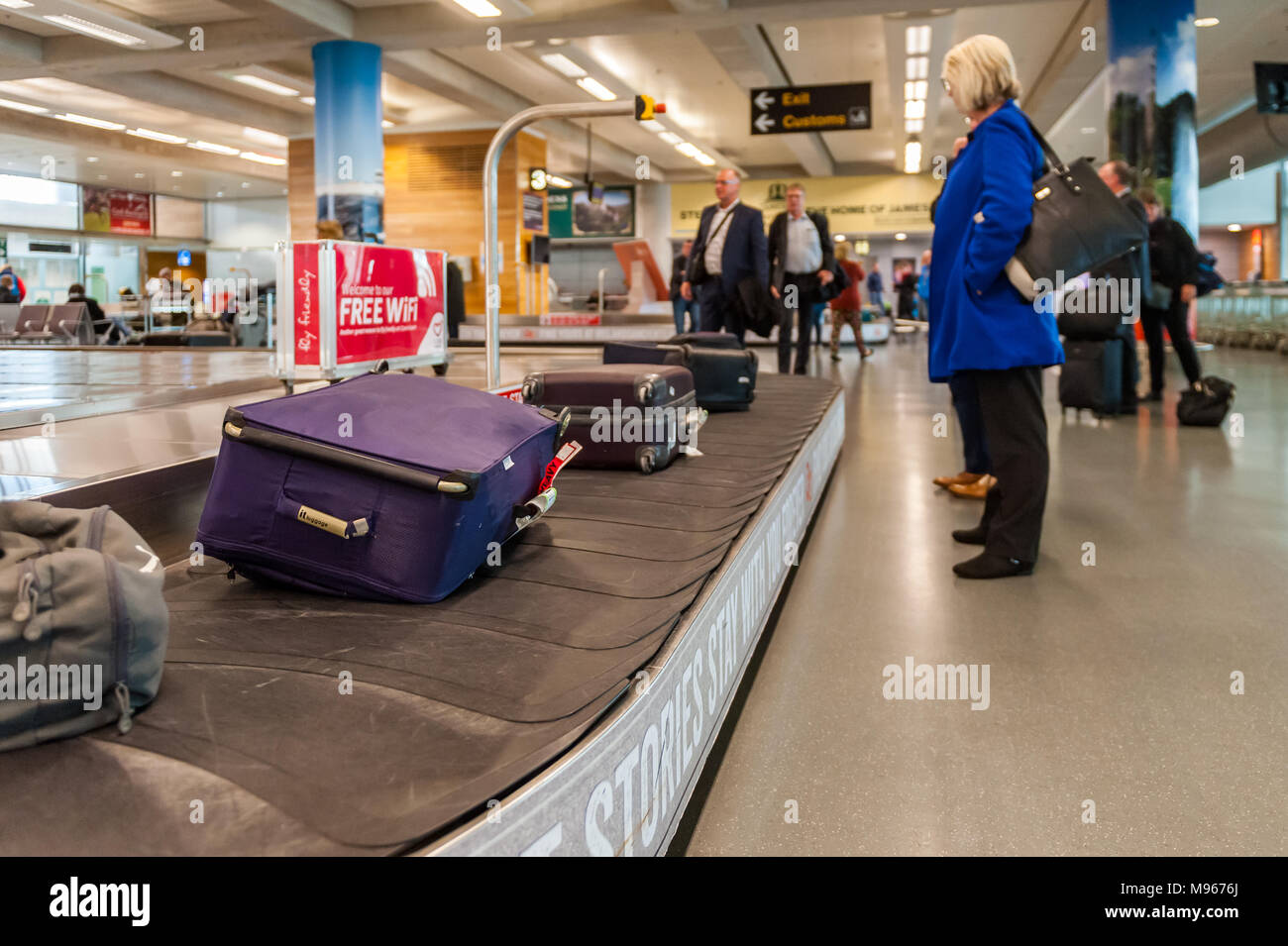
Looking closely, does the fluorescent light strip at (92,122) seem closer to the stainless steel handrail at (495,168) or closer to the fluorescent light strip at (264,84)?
the fluorescent light strip at (264,84)

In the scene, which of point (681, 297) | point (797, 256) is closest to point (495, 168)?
point (681, 297)

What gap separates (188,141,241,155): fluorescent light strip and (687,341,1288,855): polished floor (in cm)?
2124

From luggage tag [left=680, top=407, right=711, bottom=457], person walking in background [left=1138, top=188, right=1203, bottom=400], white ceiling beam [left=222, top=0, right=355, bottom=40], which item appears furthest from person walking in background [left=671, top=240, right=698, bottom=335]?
white ceiling beam [left=222, top=0, right=355, bottom=40]

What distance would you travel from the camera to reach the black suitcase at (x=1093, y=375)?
7.09 metres

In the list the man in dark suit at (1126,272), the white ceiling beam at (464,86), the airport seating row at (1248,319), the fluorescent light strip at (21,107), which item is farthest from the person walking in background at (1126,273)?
the fluorescent light strip at (21,107)

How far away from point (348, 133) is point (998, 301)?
11409 millimetres

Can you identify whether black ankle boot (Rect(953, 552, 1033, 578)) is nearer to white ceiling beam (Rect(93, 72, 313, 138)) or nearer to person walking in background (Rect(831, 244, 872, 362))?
person walking in background (Rect(831, 244, 872, 362))

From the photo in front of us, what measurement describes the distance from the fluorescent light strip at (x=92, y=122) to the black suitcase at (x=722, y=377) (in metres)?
18.4

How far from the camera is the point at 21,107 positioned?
→ 1781 cm

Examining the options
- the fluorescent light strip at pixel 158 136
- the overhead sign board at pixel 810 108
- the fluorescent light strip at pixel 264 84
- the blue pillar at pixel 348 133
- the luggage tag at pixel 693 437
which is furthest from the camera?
the fluorescent light strip at pixel 158 136

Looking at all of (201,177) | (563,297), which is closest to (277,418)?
(201,177)

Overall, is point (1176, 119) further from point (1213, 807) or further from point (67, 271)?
point (67, 271)

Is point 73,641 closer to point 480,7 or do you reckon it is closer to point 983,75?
point 983,75

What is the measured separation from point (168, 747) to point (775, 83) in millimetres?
17272
